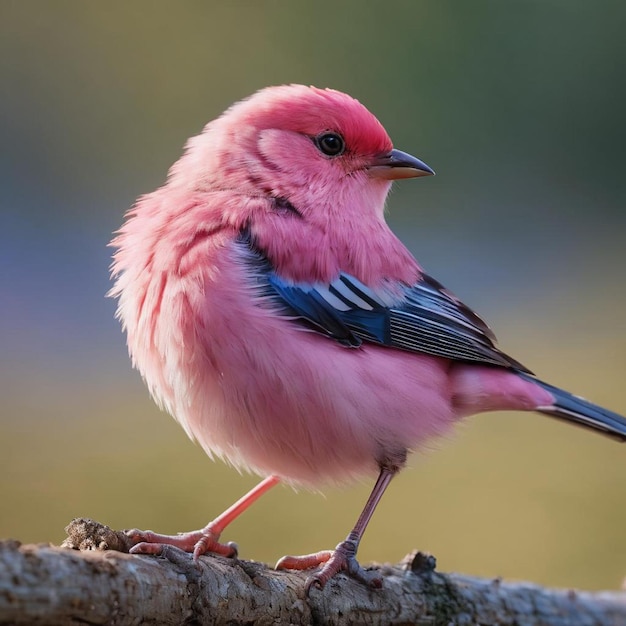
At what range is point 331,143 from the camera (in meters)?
3.52

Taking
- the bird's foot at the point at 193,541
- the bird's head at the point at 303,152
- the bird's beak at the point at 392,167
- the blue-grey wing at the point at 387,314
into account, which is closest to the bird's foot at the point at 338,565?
the bird's foot at the point at 193,541

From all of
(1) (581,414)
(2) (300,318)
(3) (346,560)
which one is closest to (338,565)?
(3) (346,560)

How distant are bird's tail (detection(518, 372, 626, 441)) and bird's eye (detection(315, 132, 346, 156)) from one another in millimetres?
1101

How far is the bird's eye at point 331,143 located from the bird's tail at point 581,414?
1101mm

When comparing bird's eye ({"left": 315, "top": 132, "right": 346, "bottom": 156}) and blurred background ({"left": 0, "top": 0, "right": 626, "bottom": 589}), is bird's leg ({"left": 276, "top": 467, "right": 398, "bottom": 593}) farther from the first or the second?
blurred background ({"left": 0, "top": 0, "right": 626, "bottom": 589})

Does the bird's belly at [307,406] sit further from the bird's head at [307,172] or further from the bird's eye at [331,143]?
the bird's eye at [331,143]

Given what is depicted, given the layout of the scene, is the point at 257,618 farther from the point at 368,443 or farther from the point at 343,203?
the point at 343,203

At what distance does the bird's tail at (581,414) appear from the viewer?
11.6 ft

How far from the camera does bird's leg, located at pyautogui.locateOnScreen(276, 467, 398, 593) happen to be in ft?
9.40

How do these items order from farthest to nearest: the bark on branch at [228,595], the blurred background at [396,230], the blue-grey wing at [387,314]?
the blurred background at [396,230]
the blue-grey wing at [387,314]
the bark on branch at [228,595]

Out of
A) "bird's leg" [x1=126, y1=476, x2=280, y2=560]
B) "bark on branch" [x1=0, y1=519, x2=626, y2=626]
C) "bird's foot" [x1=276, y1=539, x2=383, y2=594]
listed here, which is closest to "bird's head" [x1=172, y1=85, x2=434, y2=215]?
"bird's leg" [x1=126, y1=476, x2=280, y2=560]

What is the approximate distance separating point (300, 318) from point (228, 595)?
95cm

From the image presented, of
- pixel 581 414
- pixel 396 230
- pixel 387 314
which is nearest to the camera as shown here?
pixel 387 314

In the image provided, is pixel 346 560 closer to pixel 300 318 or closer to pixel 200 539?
pixel 200 539
